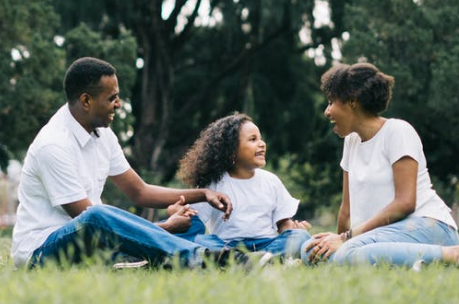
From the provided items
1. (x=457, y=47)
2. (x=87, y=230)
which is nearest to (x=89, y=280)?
(x=87, y=230)

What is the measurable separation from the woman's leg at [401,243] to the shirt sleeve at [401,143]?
388 mm

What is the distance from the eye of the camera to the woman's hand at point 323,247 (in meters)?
4.52

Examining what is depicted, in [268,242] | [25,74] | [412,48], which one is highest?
[25,74]

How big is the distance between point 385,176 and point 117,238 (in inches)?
67.0

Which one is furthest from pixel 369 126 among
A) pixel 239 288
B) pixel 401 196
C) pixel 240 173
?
pixel 239 288

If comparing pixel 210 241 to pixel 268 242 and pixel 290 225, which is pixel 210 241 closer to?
pixel 268 242

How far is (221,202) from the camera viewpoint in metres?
5.17

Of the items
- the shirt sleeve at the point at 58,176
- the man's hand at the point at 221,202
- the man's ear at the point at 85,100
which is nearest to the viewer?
the shirt sleeve at the point at 58,176

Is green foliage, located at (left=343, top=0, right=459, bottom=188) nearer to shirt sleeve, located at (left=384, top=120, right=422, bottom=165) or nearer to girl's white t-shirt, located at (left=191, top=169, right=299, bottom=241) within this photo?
girl's white t-shirt, located at (left=191, top=169, right=299, bottom=241)

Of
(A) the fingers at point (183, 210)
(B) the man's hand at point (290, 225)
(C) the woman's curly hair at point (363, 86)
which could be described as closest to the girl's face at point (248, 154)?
(B) the man's hand at point (290, 225)

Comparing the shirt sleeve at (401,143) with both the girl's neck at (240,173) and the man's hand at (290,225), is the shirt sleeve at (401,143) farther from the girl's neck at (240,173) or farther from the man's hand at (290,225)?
the girl's neck at (240,173)

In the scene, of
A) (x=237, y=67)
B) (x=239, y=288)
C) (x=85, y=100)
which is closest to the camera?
(x=239, y=288)

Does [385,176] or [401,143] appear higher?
[401,143]

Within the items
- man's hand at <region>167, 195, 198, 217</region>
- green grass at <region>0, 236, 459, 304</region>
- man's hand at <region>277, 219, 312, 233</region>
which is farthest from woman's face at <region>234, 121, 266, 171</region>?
green grass at <region>0, 236, 459, 304</region>
